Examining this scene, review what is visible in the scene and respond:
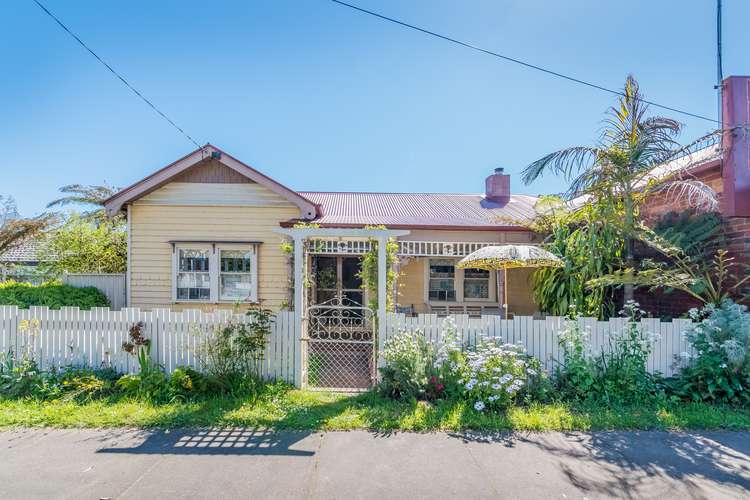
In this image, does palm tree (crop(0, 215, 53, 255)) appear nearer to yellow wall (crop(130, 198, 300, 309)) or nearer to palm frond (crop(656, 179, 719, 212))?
yellow wall (crop(130, 198, 300, 309))

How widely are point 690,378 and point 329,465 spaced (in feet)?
15.9

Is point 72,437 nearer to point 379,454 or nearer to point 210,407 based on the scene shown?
point 210,407

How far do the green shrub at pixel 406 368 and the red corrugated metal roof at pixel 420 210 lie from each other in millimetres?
4485

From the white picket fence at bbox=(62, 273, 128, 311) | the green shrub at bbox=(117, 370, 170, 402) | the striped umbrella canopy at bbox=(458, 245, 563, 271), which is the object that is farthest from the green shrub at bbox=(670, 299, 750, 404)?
the white picket fence at bbox=(62, 273, 128, 311)

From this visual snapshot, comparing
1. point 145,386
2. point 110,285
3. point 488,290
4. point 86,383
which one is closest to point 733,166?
point 488,290

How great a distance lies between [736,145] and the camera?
220 inches

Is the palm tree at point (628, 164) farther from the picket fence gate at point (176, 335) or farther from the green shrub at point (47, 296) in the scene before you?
the green shrub at point (47, 296)

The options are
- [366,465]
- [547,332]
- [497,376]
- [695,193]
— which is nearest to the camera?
[366,465]

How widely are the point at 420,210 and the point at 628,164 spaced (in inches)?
228

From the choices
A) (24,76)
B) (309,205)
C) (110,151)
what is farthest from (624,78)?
(110,151)

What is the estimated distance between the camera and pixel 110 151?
10500mm

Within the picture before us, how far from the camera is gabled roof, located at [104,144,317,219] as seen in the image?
348 inches

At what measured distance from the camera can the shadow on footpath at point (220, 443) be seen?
11.8 ft

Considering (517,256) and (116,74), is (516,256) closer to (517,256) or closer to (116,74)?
(517,256)
